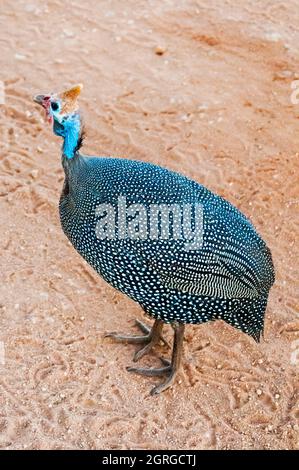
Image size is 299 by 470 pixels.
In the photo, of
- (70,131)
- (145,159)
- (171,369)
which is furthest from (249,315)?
(145,159)

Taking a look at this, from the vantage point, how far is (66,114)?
3564mm

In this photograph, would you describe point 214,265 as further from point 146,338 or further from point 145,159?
point 145,159

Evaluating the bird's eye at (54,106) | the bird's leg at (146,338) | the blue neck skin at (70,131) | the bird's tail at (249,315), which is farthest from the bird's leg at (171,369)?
the bird's eye at (54,106)

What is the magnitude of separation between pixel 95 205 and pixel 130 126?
2435 mm

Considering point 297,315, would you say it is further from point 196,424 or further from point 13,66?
point 13,66

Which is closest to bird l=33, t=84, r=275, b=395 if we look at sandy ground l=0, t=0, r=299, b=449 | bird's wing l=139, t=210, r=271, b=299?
bird's wing l=139, t=210, r=271, b=299

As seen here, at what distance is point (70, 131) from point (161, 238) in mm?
744

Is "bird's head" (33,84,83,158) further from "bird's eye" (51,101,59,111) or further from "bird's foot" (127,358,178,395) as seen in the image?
"bird's foot" (127,358,178,395)

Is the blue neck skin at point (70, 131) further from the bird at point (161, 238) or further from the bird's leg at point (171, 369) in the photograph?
the bird's leg at point (171, 369)

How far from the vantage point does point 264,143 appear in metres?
5.76

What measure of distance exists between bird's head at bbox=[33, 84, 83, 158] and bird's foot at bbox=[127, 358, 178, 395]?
4.26 ft

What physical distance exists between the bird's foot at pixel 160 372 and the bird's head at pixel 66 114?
1.30 meters

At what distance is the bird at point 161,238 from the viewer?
11.4 feet

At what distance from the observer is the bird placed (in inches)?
137
